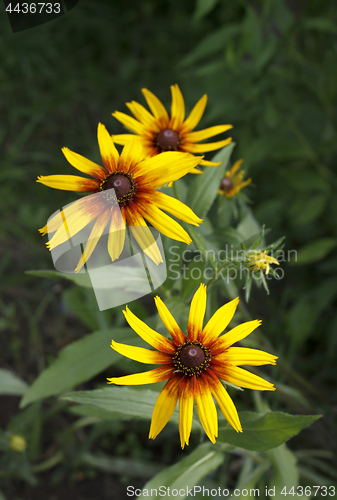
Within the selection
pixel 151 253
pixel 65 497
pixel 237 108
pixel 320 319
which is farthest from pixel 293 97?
pixel 65 497

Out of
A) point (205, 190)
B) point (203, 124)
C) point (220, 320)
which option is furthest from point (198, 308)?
point (203, 124)

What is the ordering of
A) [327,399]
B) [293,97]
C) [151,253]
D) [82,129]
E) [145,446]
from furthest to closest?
[82,129] → [293,97] → [145,446] → [327,399] → [151,253]

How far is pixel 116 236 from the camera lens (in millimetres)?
702

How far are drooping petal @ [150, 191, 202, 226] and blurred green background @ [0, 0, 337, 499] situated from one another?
44 centimetres

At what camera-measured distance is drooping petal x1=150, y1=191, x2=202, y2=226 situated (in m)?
0.70

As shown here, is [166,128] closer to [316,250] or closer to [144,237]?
[144,237]

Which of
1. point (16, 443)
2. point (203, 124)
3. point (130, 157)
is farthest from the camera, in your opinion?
point (203, 124)

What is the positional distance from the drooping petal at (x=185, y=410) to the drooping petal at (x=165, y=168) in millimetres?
355

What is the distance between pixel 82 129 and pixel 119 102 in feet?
0.91

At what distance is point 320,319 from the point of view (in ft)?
5.78

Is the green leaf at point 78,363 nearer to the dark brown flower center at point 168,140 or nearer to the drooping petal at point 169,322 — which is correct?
the drooping petal at point 169,322

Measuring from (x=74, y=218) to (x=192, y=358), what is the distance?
1.04 feet

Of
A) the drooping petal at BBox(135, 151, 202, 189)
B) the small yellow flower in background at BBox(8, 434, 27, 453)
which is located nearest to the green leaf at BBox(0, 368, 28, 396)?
the small yellow flower in background at BBox(8, 434, 27, 453)

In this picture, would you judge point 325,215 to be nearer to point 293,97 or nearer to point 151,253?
point 293,97
